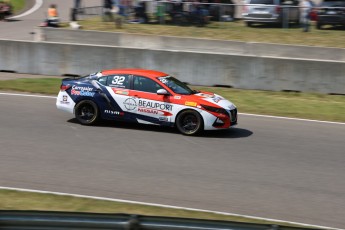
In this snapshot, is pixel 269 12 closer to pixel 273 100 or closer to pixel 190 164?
pixel 273 100

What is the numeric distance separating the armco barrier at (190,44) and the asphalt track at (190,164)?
7779 mm

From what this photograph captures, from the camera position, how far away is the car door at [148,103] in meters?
13.8

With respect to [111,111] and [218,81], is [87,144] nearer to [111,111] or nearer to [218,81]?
[111,111]

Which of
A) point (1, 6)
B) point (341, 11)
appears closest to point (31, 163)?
point (341, 11)

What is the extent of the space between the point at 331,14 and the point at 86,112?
15.1 metres

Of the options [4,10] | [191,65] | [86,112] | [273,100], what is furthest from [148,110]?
[4,10]

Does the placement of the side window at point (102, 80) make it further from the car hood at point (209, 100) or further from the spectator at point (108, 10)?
the spectator at point (108, 10)

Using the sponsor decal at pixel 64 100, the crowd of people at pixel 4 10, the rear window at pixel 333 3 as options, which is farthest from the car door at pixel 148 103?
the crowd of people at pixel 4 10

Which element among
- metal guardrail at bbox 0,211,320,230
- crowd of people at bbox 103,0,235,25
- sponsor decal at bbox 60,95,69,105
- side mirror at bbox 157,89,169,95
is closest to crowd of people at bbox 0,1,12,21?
crowd of people at bbox 103,0,235,25

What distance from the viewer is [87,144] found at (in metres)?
12.8

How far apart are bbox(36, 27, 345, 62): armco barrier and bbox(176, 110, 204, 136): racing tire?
398 inches

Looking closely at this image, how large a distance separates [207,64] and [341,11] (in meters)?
8.71

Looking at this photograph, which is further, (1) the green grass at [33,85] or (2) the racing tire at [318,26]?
(2) the racing tire at [318,26]

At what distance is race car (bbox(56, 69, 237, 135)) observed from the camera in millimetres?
13703
